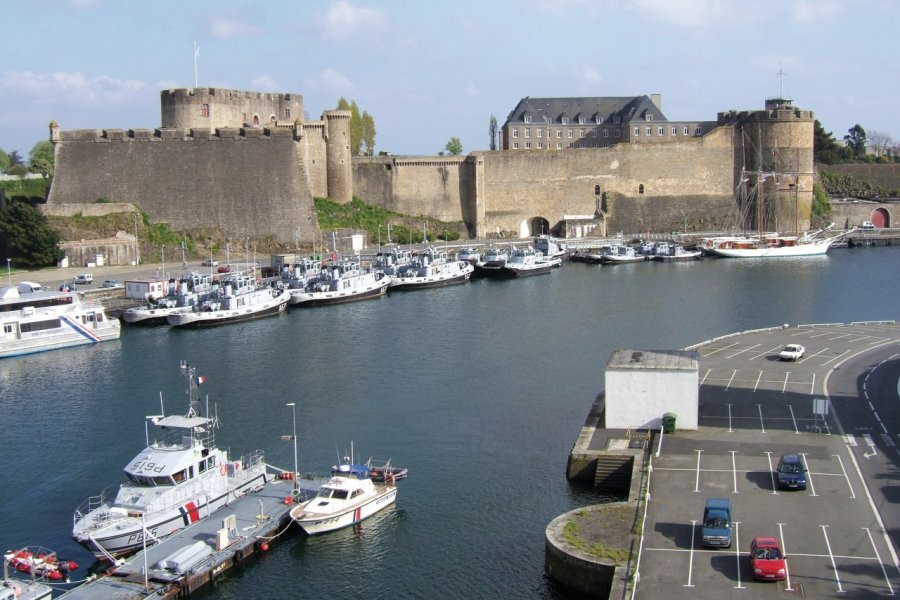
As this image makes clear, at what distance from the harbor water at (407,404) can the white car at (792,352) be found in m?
4.87

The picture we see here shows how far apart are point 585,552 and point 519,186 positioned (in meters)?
51.7

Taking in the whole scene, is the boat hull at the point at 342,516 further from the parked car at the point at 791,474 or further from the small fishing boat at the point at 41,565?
the parked car at the point at 791,474

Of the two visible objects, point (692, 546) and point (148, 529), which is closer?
point (692, 546)

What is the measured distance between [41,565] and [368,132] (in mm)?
60726

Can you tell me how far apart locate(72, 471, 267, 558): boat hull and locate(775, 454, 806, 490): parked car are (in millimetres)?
9779

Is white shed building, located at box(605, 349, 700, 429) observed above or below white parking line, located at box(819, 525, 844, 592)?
above

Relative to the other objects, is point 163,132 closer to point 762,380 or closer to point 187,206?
point 187,206

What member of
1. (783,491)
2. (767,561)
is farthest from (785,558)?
(783,491)

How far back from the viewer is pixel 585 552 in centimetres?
1585

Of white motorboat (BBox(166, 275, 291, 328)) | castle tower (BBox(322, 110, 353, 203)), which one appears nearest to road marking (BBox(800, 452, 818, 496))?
white motorboat (BBox(166, 275, 291, 328))

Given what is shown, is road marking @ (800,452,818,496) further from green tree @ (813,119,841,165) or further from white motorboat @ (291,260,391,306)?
green tree @ (813,119,841,165)

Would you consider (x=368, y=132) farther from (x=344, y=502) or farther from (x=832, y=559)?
(x=832, y=559)

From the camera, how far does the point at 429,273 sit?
5188cm

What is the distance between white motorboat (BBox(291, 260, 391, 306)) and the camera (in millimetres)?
45875
